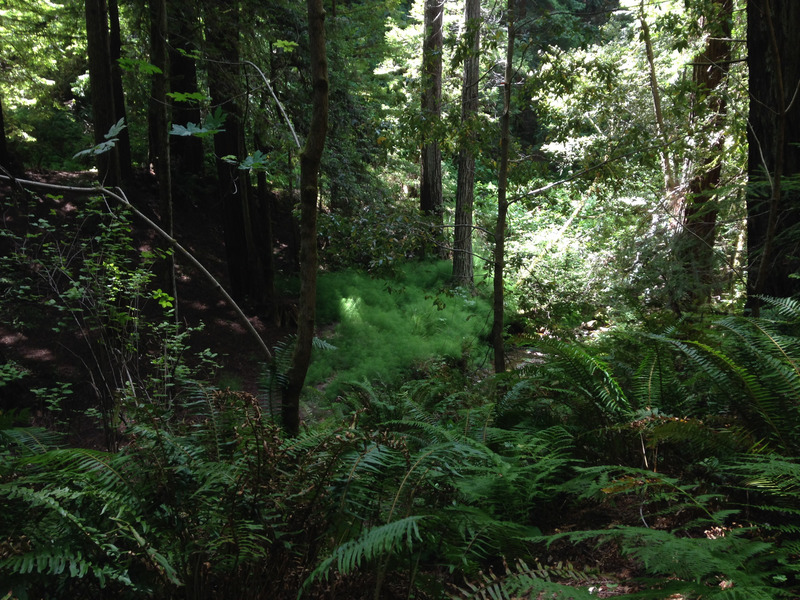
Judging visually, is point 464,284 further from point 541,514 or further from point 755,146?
point 541,514

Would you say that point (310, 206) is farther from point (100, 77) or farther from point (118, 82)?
point (118, 82)

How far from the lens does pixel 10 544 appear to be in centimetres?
151

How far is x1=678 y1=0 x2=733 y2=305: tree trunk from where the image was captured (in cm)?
612

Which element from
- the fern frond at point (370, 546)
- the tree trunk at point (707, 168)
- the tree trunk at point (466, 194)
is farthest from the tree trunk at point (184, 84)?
the tree trunk at point (707, 168)

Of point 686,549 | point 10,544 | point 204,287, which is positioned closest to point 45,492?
point 10,544

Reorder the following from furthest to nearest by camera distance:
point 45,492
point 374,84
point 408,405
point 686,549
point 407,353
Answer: point 374,84 → point 407,353 → point 408,405 → point 45,492 → point 686,549

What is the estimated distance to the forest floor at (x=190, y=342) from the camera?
2.43 metres

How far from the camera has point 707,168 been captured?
755 centimetres

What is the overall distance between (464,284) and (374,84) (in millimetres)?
5563

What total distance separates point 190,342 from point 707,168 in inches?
314

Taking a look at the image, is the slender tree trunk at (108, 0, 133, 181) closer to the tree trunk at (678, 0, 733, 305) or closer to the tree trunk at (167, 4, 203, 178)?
the tree trunk at (167, 4, 203, 178)

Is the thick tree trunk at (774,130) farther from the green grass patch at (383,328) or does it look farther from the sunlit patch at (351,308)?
the sunlit patch at (351,308)

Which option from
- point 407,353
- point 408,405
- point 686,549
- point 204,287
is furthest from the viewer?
point 204,287

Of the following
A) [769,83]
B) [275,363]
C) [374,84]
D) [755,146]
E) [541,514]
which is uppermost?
[374,84]
